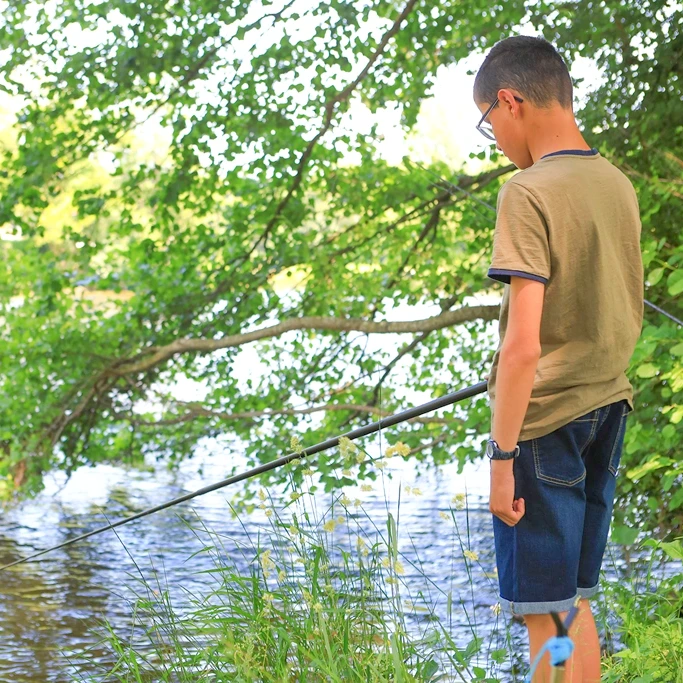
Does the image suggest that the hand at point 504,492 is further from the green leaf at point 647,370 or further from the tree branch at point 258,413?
the tree branch at point 258,413

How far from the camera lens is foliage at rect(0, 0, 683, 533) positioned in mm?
5605

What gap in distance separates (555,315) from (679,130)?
9.08 ft

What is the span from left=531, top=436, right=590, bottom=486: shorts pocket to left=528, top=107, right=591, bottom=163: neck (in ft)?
1.91

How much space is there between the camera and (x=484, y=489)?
8102 mm

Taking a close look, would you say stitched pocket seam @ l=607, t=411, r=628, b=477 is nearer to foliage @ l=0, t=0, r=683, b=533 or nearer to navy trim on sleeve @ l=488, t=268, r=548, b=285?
navy trim on sleeve @ l=488, t=268, r=548, b=285

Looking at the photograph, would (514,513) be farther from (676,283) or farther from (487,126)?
(676,283)

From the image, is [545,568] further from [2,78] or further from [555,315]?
[2,78]

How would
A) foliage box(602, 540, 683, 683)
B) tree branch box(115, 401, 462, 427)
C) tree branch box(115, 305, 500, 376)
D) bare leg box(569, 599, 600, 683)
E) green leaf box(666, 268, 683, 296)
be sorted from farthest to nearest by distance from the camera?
tree branch box(115, 401, 462, 427) → tree branch box(115, 305, 500, 376) → green leaf box(666, 268, 683, 296) → foliage box(602, 540, 683, 683) → bare leg box(569, 599, 600, 683)

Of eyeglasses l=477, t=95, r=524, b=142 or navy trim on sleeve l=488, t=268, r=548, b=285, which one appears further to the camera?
eyeglasses l=477, t=95, r=524, b=142

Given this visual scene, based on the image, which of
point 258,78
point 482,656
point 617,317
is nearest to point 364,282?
point 258,78

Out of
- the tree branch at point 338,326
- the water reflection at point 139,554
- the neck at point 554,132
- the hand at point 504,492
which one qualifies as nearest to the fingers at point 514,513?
the hand at point 504,492

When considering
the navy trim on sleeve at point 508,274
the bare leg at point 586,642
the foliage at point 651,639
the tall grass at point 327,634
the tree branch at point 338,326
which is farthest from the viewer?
the tree branch at point 338,326

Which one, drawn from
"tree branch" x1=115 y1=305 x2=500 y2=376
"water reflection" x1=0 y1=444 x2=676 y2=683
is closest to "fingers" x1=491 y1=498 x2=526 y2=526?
"water reflection" x1=0 y1=444 x2=676 y2=683

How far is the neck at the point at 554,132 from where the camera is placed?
2104mm
